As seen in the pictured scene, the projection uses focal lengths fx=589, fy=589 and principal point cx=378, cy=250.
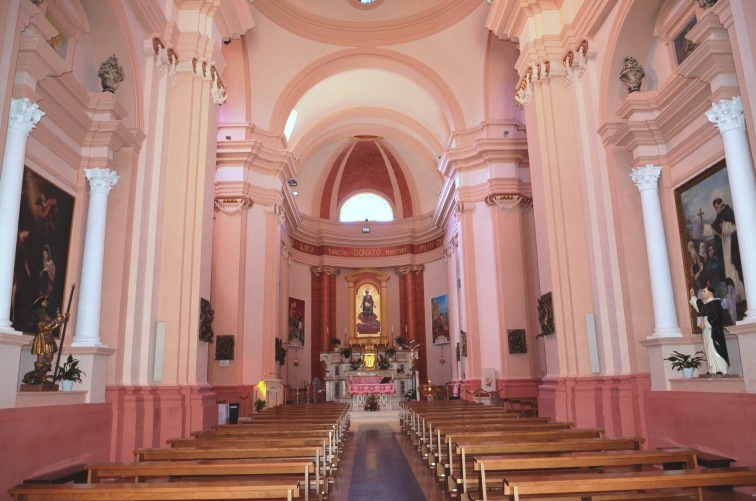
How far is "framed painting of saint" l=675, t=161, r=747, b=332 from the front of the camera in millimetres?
6926

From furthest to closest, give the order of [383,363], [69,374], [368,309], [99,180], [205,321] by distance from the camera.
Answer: [368,309] < [383,363] < [205,321] < [99,180] < [69,374]

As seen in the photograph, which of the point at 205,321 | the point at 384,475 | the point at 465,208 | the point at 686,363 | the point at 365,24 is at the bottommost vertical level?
the point at 384,475

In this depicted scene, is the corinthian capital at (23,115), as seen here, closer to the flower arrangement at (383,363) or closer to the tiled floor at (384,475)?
the tiled floor at (384,475)

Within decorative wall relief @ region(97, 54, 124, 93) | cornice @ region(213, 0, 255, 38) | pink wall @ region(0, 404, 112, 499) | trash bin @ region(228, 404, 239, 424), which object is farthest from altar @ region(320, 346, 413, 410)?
decorative wall relief @ region(97, 54, 124, 93)

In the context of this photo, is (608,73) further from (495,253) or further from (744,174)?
(495,253)

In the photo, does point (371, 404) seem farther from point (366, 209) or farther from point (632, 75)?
point (632, 75)

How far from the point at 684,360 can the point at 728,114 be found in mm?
2913

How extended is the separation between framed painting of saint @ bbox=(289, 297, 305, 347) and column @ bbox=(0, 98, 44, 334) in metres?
15.8

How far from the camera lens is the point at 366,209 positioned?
1029 inches

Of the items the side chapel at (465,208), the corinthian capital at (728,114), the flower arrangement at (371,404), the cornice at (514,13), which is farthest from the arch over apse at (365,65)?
the corinthian capital at (728,114)

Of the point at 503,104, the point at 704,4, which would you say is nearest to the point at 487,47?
the point at 503,104

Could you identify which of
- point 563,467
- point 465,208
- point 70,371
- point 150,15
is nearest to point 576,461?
point 563,467

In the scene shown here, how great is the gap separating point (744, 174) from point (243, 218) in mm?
11855

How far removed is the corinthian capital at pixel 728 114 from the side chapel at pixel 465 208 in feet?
0.08
